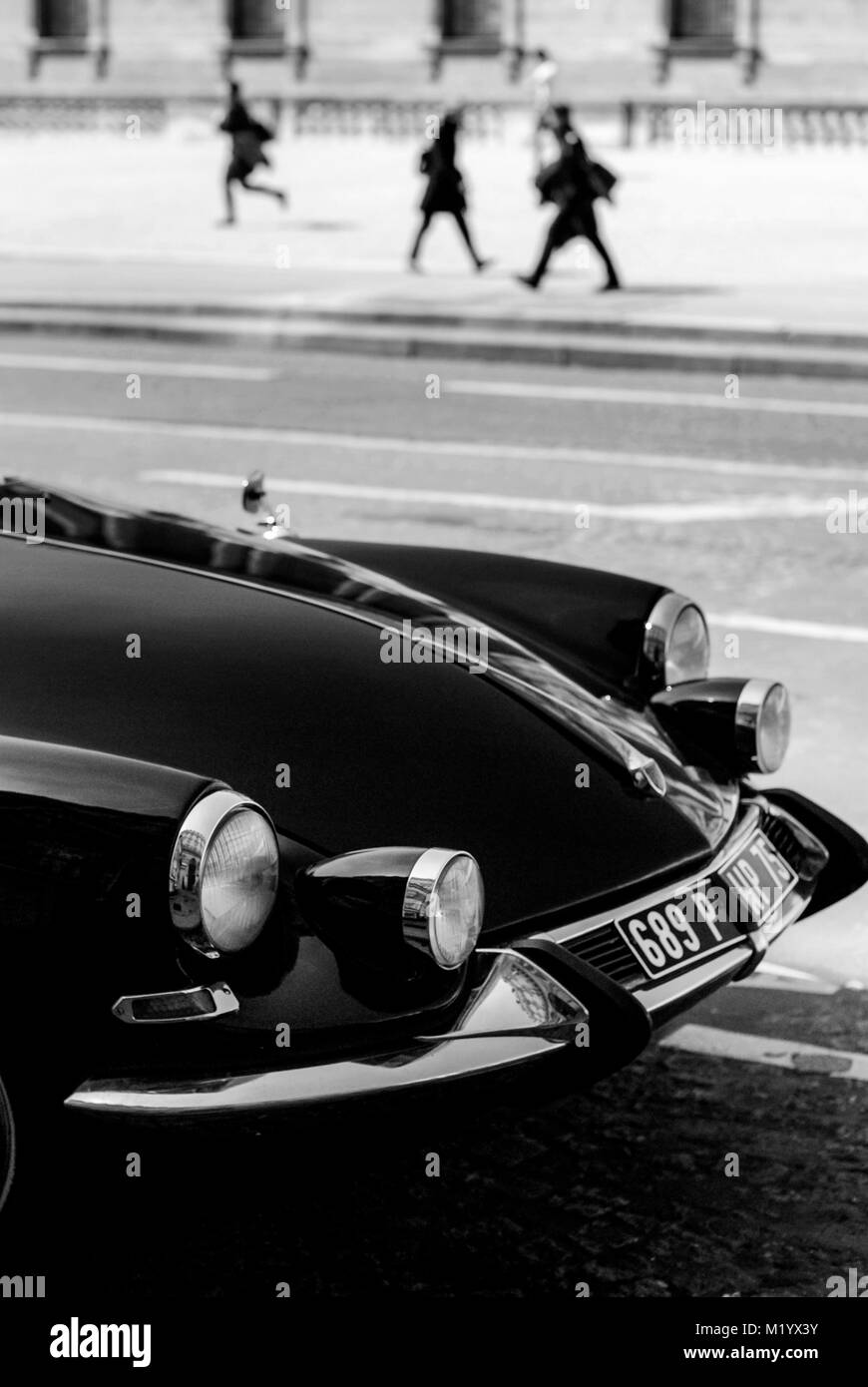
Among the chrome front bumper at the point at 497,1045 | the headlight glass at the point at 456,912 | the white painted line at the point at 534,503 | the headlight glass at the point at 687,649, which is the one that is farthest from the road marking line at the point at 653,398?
the headlight glass at the point at 456,912

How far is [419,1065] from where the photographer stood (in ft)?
10.3

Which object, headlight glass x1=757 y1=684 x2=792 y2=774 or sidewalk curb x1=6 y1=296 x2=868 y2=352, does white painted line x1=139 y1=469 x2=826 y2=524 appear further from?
sidewalk curb x1=6 y1=296 x2=868 y2=352

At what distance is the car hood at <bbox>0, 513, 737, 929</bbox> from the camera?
3.51 m

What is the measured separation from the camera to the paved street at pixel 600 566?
341 cm

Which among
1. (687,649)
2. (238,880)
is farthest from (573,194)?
(238,880)

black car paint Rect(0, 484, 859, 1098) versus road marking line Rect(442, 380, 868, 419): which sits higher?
road marking line Rect(442, 380, 868, 419)

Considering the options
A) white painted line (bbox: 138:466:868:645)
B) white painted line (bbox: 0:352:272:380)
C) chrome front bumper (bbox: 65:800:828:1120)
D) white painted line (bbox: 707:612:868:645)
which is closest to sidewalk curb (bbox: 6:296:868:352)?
white painted line (bbox: 0:352:272:380)

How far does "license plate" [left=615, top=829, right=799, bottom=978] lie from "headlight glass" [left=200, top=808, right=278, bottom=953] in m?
0.70

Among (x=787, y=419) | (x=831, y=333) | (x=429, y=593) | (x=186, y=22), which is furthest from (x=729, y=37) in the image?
(x=429, y=593)

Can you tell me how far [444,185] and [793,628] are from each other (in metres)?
13.6

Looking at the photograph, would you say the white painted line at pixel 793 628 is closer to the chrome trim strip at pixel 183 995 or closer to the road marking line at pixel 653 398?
Result: the chrome trim strip at pixel 183 995

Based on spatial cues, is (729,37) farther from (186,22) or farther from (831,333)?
(831,333)

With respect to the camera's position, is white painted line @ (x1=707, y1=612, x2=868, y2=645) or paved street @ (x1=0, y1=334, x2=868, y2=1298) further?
white painted line @ (x1=707, y1=612, x2=868, y2=645)

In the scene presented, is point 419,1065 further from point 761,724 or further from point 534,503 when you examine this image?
point 534,503
